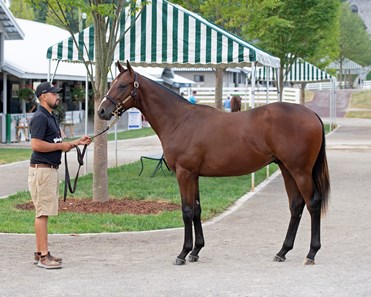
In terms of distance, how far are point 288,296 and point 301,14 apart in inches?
910

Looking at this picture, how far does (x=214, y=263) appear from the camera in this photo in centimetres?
821

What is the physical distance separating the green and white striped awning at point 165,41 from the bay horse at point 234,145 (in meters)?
6.64

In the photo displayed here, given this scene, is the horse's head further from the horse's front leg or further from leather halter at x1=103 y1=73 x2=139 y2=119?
the horse's front leg

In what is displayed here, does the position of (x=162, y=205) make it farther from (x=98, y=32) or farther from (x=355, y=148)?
(x=355, y=148)

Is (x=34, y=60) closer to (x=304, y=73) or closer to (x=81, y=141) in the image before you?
(x=304, y=73)

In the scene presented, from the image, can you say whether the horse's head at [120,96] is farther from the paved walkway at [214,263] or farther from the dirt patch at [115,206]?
the dirt patch at [115,206]

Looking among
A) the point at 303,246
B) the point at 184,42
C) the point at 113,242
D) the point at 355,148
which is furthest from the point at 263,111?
the point at 355,148

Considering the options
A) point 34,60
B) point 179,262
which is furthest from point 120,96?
point 34,60

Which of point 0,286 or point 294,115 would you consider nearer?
point 0,286

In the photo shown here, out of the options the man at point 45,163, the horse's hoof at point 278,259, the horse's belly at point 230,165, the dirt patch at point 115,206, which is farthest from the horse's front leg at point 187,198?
the dirt patch at point 115,206

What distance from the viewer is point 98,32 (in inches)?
496

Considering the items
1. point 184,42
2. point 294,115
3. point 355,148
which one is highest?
point 184,42

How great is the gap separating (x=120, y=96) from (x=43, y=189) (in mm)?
1395

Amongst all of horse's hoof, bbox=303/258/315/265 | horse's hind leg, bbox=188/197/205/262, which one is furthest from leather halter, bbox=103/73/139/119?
horse's hoof, bbox=303/258/315/265
